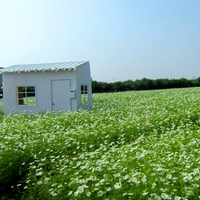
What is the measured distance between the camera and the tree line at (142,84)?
47.1 meters

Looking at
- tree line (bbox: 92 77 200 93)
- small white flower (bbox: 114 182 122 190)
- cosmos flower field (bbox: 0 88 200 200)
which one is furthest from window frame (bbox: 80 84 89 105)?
tree line (bbox: 92 77 200 93)

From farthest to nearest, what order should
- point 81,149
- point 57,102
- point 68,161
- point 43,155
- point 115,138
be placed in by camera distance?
point 57,102 → point 115,138 → point 81,149 → point 43,155 → point 68,161

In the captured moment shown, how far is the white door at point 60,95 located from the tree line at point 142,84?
30.3m

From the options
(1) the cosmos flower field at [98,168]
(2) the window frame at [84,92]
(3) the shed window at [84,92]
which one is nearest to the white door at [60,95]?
(2) the window frame at [84,92]

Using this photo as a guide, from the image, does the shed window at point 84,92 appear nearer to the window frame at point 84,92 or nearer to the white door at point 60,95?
the window frame at point 84,92

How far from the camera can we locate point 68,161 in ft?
19.2

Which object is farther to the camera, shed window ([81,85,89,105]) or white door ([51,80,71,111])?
shed window ([81,85,89,105])

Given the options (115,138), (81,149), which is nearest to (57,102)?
(115,138)

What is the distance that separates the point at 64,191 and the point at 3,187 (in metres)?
1.90

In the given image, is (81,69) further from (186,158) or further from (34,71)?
(186,158)

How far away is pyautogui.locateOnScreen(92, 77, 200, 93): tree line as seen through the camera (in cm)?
4709

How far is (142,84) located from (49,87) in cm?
3614

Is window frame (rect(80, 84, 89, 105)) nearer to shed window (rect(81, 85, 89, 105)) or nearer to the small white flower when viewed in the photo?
shed window (rect(81, 85, 89, 105))

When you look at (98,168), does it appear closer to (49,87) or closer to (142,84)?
(49,87)
